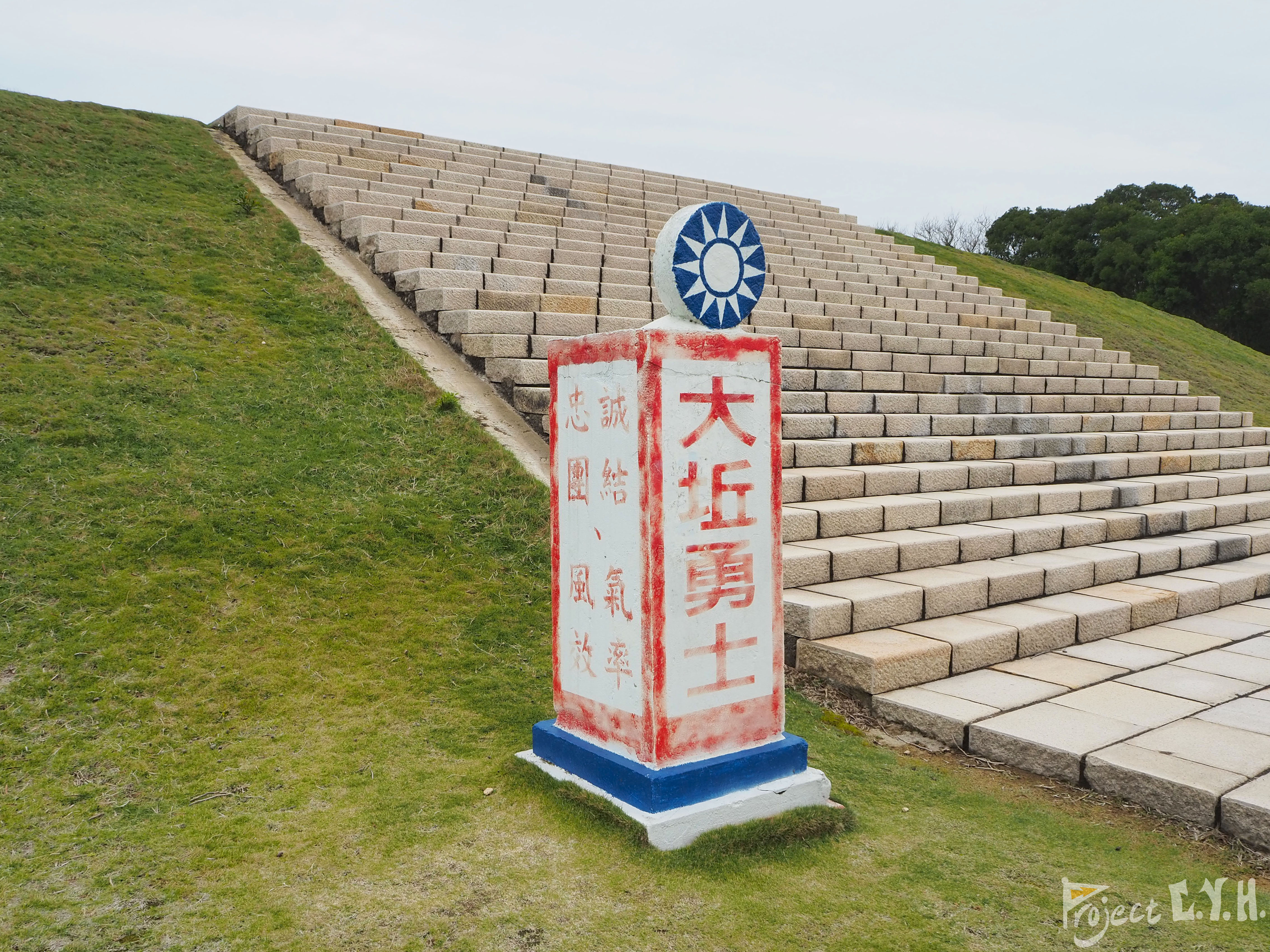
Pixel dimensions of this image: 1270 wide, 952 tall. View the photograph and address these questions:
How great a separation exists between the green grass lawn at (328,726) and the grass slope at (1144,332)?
11.4 meters

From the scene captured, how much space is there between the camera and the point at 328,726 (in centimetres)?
341

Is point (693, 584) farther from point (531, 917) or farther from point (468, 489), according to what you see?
point (468, 489)

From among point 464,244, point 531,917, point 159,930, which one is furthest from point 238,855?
point 464,244

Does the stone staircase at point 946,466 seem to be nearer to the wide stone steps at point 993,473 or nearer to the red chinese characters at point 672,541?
the wide stone steps at point 993,473

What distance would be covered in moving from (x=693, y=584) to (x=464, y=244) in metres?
5.81

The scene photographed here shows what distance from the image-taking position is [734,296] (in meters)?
2.93

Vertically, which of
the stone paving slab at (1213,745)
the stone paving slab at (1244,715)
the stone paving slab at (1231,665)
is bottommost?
the stone paving slab at (1231,665)

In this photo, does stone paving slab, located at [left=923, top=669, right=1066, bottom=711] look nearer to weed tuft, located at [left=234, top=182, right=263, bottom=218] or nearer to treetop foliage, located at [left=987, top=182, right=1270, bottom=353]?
weed tuft, located at [left=234, top=182, right=263, bottom=218]

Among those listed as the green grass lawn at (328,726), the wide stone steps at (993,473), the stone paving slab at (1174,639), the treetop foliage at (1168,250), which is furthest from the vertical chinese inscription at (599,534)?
the treetop foliage at (1168,250)

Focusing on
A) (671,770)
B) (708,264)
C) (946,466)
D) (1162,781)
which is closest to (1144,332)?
(946,466)

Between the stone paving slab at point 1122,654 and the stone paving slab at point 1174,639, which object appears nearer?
the stone paving slab at point 1122,654

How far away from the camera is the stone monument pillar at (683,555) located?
2.74 metres

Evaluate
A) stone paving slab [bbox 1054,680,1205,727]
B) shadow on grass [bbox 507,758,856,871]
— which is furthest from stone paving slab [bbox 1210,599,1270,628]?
shadow on grass [bbox 507,758,856,871]

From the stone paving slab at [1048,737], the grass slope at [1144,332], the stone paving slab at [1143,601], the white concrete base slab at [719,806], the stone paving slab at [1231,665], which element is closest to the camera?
the white concrete base slab at [719,806]
